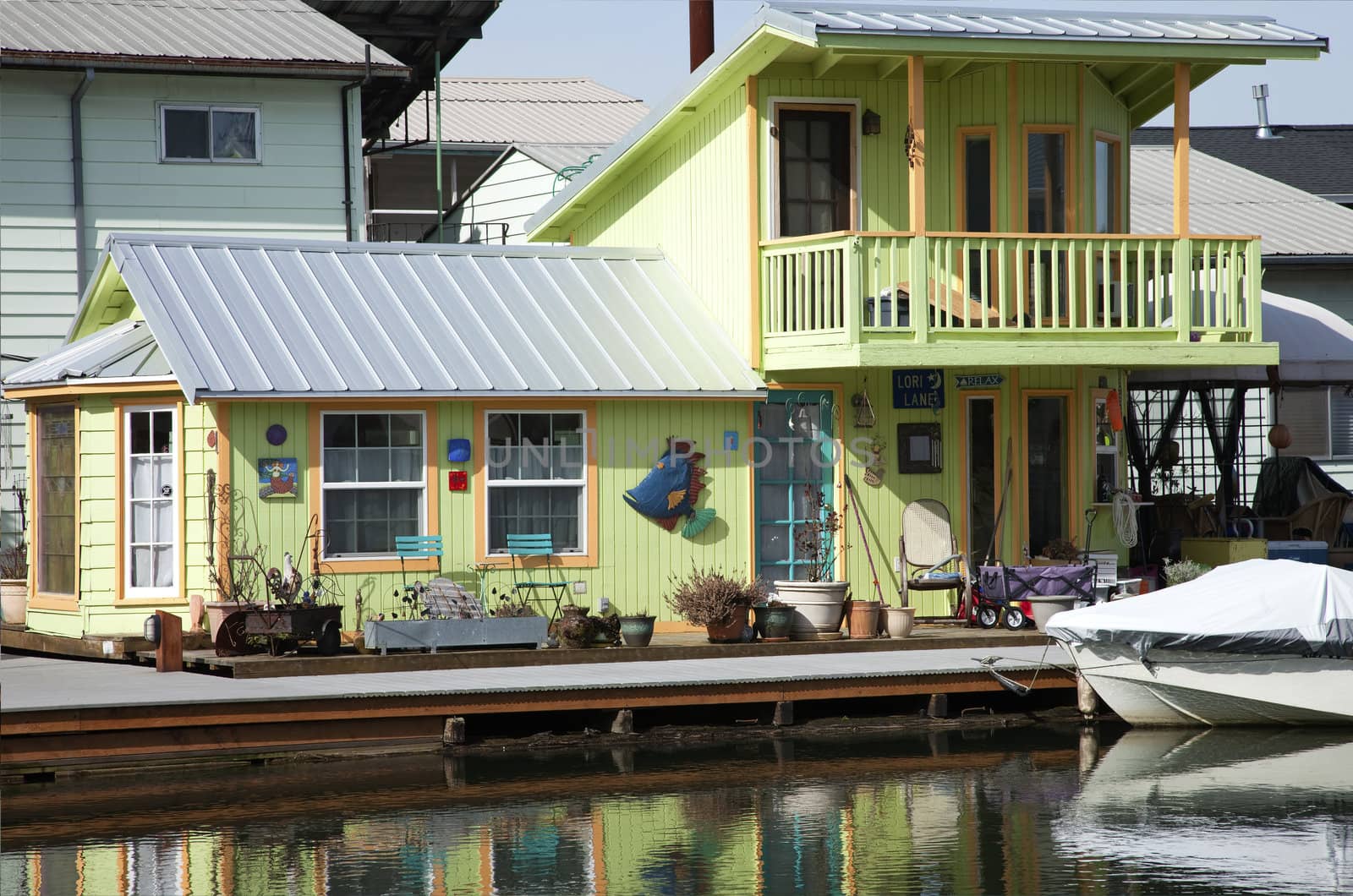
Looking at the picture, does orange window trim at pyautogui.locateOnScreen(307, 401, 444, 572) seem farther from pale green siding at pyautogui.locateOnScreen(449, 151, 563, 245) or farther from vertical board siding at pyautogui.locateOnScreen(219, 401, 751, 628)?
pale green siding at pyautogui.locateOnScreen(449, 151, 563, 245)

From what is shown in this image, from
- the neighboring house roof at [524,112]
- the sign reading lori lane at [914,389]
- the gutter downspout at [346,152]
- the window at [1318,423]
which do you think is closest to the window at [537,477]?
the sign reading lori lane at [914,389]

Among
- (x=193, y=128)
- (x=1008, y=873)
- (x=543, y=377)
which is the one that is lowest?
(x=1008, y=873)

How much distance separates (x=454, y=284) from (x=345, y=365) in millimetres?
2164

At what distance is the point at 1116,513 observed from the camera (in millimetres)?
18453

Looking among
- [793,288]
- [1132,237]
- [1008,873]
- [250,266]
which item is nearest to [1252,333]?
[1132,237]

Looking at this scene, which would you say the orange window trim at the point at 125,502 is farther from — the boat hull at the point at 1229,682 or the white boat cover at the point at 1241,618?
the boat hull at the point at 1229,682

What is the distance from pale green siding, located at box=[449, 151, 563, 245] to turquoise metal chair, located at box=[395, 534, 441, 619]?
41.4 ft

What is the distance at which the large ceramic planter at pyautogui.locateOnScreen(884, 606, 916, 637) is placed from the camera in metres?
16.7

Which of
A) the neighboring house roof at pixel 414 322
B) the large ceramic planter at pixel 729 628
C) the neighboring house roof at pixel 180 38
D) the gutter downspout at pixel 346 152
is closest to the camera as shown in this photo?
the neighboring house roof at pixel 414 322

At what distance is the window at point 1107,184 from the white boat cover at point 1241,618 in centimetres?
519

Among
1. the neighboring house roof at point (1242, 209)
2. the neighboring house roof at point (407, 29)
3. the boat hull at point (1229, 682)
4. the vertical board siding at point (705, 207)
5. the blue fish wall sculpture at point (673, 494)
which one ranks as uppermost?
the neighboring house roof at point (407, 29)

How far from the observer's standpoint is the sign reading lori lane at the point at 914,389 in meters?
18.1

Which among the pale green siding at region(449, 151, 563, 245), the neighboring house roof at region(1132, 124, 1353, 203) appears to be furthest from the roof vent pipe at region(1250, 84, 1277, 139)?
the pale green siding at region(449, 151, 563, 245)

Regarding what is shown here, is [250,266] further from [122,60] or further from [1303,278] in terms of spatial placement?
[1303,278]
